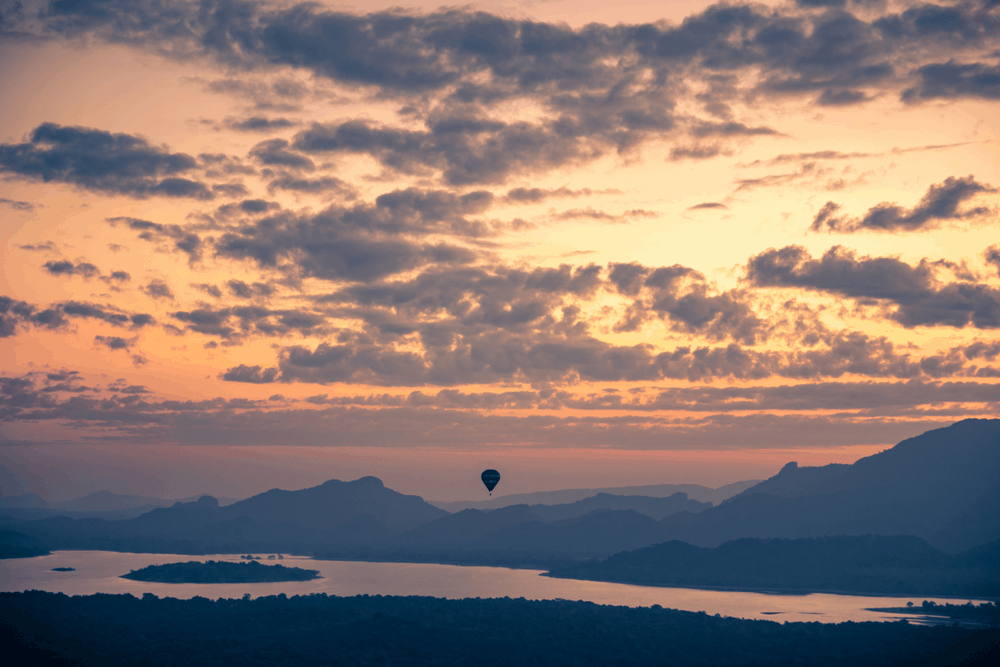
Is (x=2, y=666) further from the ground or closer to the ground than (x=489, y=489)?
closer to the ground
